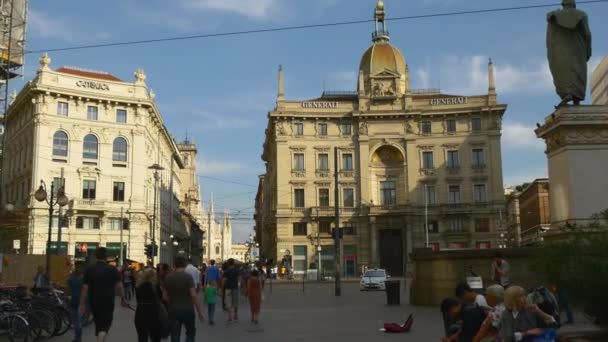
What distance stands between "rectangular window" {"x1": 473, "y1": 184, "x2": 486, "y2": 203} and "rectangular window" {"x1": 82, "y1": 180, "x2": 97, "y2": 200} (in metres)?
38.1

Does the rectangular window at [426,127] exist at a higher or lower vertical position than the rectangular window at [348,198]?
higher

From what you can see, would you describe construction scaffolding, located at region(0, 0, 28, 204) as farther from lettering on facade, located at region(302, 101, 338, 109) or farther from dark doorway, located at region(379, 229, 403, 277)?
dark doorway, located at region(379, 229, 403, 277)

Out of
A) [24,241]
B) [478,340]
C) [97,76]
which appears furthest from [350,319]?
[97,76]

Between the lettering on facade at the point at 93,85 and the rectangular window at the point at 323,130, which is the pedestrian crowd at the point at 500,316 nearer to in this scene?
the lettering on facade at the point at 93,85

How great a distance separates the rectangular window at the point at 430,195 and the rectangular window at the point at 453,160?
119 inches

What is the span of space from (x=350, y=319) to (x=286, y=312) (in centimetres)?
394

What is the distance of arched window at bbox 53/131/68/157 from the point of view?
58938mm

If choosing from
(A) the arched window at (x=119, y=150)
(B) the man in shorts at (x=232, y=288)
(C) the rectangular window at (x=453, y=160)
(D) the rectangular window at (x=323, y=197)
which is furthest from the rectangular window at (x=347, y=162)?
(B) the man in shorts at (x=232, y=288)

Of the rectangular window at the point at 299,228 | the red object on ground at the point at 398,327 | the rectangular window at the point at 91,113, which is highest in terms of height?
the rectangular window at the point at 91,113

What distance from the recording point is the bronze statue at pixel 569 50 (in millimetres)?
16859

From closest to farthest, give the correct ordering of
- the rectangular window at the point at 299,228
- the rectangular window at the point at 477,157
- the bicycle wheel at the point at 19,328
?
the bicycle wheel at the point at 19,328 → the rectangular window at the point at 299,228 → the rectangular window at the point at 477,157

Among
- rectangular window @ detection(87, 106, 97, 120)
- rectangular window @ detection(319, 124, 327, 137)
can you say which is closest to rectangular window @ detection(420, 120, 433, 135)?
rectangular window @ detection(319, 124, 327, 137)

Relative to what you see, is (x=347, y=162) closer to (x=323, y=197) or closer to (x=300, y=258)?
(x=323, y=197)

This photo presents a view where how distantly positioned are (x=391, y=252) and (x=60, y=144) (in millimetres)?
34146
